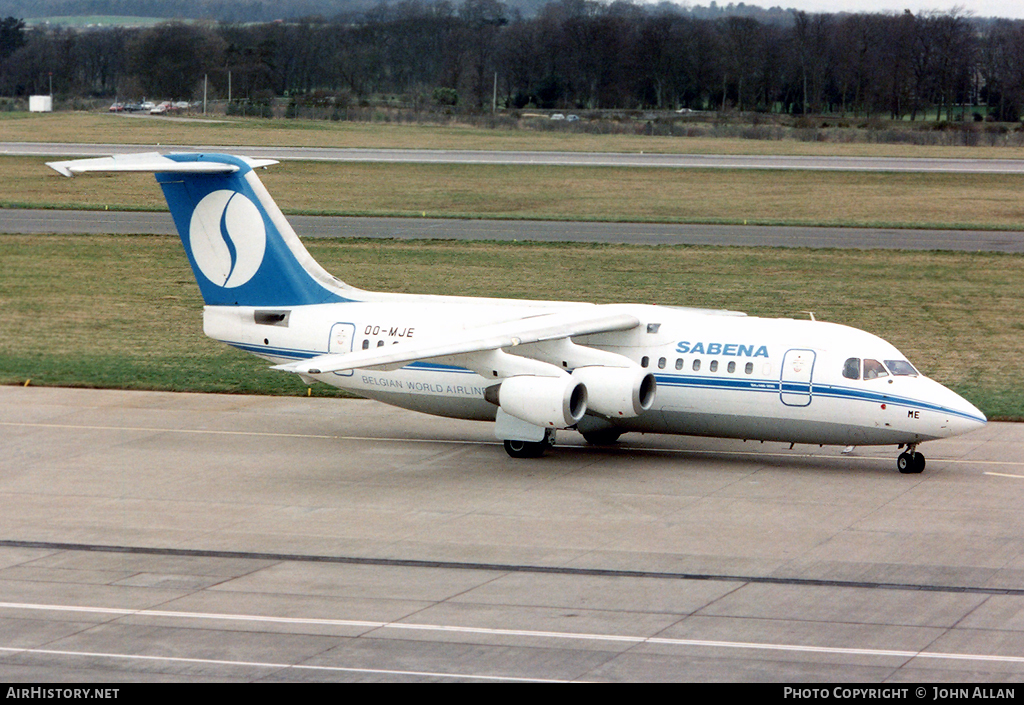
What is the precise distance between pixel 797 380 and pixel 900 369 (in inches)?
76.5

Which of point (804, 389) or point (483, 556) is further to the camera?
point (804, 389)

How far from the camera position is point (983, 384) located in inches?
1323

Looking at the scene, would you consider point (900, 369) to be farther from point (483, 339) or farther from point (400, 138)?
point (400, 138)

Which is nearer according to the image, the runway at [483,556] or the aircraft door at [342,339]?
the runway at [483,556]

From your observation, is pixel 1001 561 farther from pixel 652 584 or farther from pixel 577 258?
pixel 577 258

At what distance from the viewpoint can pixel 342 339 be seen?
28.2 m

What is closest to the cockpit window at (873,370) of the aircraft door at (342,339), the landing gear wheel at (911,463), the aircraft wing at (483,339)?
the landing gear wheel at (911,463)

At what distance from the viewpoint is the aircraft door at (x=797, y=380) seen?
84.0 ft

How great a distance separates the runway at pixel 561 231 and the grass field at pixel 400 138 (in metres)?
35.1

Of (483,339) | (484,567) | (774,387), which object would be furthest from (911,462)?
(484,567)

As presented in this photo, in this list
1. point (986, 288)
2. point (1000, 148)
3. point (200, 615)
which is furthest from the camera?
point (1000, 148)

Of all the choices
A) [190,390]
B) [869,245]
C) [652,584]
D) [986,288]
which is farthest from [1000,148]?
[652,584]

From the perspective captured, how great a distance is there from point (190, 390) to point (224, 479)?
916 centimetres

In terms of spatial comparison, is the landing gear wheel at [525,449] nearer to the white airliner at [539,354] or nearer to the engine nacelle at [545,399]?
the white airliner at [539,354]
